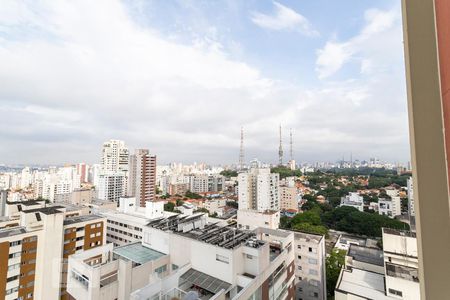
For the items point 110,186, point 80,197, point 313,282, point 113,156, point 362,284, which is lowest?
point 313,282

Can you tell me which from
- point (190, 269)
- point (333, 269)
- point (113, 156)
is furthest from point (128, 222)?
point (113, 156)

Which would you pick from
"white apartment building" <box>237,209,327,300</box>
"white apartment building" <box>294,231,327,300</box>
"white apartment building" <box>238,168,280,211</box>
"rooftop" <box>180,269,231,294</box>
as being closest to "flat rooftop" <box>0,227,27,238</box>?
"rooftop" <box>180,269,231,294</box>

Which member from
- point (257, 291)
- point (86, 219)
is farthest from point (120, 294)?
point (86, 219)

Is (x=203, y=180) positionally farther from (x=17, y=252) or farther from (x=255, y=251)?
(x=255, y=251)

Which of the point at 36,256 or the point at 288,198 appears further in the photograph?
the point at 288,198

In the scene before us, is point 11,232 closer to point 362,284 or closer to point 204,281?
point 204,281

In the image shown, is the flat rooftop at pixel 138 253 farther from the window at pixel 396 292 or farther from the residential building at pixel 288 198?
the residential building at pixel 288 198

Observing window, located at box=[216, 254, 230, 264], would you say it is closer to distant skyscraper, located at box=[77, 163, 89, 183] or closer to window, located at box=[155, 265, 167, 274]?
window, located at box=[155, 265, 167, 274]
